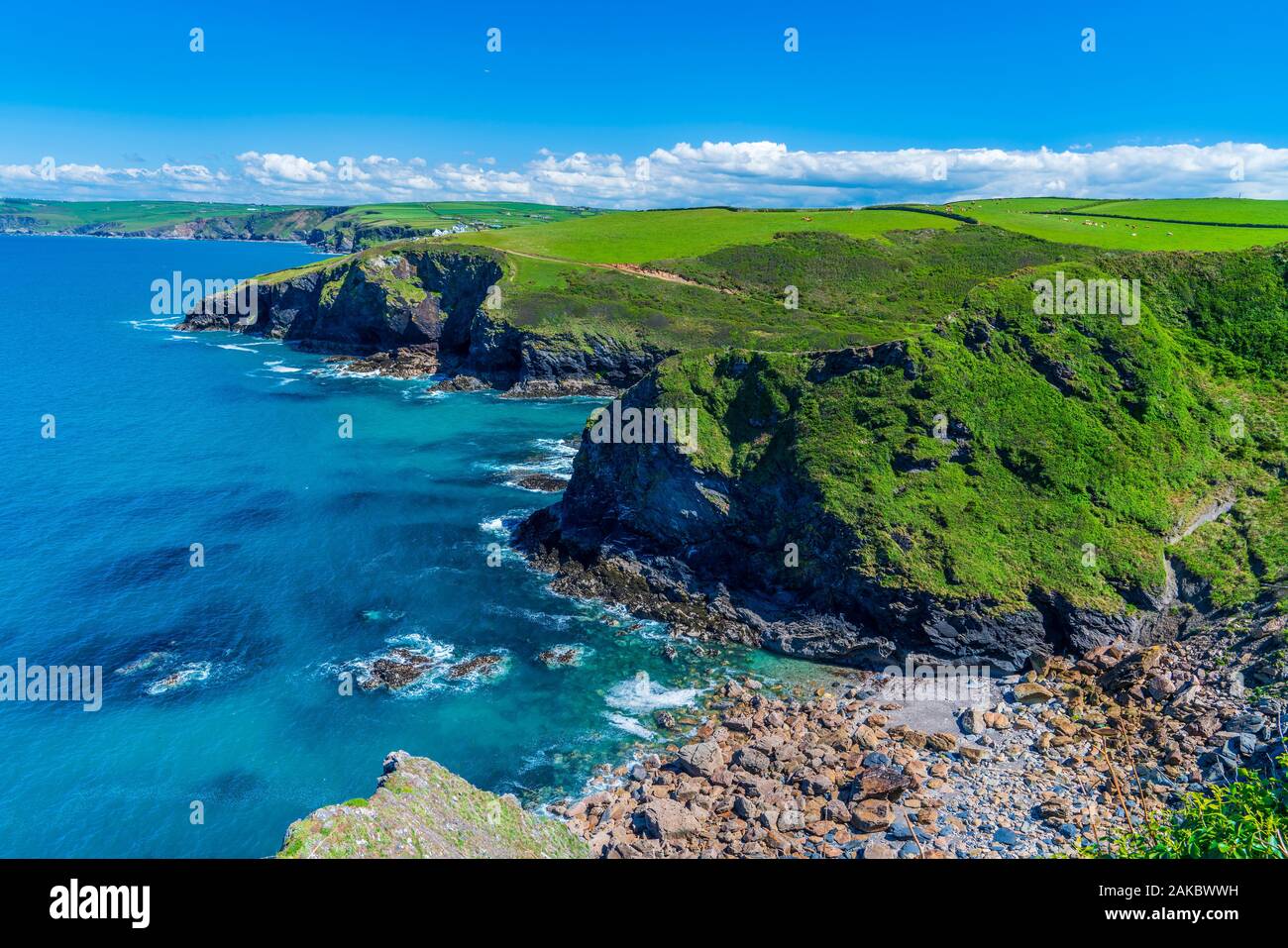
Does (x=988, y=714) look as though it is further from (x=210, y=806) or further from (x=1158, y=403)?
(x=210, y=806)

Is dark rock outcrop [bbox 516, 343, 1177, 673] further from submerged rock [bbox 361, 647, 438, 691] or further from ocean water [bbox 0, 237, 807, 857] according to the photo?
submerged rock [bbox 361, 647, 438, 691]

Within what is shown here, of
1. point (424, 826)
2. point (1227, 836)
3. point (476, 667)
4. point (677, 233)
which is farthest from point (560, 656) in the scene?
point (677, 233)

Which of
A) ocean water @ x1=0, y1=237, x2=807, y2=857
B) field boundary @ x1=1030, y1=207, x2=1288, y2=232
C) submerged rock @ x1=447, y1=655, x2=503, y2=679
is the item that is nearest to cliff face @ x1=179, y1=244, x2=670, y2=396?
ocean water @ x1=0, y1=237, x2=807, y2=857

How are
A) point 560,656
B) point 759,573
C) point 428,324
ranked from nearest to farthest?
point 560,656 → point 759,573 → point 428,324

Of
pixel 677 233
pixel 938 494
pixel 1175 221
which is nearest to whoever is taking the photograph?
pixel 938 494

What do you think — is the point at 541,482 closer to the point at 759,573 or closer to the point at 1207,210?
the point at 759,573
